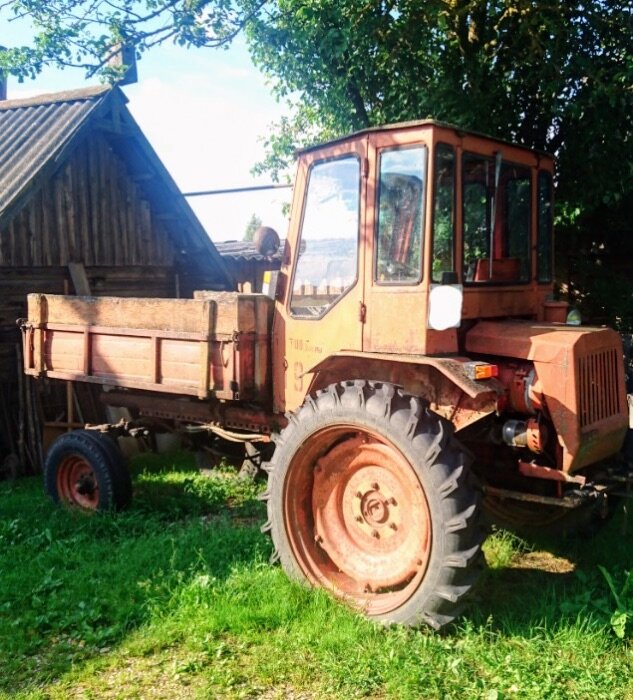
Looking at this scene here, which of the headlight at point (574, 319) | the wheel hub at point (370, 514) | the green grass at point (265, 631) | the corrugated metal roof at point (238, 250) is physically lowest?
the green grass at point (265, 631)

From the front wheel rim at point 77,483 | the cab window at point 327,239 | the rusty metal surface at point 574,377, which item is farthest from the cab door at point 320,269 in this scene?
the front wheel rim at point 77,483

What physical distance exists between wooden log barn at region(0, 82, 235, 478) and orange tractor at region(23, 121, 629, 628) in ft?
13.2

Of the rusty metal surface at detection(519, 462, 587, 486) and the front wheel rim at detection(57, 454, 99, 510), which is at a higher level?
the rusty metal surface at detection(519, 462, 587, 486)

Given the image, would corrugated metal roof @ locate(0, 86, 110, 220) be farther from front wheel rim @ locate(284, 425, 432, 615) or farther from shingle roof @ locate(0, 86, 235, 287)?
front wheel rim @ locate(284, 425, 432, 615)

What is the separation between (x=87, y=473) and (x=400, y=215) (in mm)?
3775

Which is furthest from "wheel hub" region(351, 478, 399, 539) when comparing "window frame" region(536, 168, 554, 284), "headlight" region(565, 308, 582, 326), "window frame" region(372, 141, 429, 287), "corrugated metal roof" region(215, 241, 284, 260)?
"corrugated metal roof" region(215, 241, 284, 260)

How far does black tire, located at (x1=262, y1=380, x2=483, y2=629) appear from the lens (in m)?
3.62

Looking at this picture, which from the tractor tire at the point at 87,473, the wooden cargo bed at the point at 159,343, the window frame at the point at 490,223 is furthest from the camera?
the tractor tire at the point at 87,473

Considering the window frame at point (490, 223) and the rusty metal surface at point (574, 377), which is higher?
→ the window frame at point (490, 223)

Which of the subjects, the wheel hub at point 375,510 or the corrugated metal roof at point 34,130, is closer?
the wheel hub at point 375,510

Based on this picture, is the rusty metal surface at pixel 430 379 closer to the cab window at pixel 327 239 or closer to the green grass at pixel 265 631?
the cab window at pixel 327 239

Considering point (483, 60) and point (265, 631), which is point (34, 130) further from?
point (265, 631)

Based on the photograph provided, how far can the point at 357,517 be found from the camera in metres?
4.25

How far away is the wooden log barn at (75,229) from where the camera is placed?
8320 mm
